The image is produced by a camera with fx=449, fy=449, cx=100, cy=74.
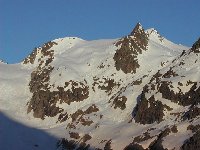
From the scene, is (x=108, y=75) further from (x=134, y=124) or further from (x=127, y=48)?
(x=134, y=124)

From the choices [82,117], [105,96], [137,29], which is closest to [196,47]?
[105,96]

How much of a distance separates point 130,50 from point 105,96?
1730cm

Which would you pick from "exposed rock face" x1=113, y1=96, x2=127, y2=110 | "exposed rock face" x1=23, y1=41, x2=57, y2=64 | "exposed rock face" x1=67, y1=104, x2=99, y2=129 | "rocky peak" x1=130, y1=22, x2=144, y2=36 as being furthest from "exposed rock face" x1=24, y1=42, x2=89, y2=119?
"rocky peak" x1=130, y1=22, x2=144, y2=36

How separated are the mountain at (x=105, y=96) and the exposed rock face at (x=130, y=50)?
0.87ft

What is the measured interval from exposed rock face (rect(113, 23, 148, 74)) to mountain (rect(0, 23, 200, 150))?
10.5 inches

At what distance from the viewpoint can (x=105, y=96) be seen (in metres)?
113

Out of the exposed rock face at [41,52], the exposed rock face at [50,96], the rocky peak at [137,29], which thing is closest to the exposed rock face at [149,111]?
the exposed rock face at [50,96]

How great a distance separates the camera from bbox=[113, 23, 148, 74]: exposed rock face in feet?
395

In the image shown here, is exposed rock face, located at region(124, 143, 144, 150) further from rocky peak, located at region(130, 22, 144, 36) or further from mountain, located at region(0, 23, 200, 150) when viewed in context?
rocky peak, located at region(130, 22, 144, 36)

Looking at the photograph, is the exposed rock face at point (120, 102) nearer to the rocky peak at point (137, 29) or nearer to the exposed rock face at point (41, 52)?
the rocky peak at point (137, 29)

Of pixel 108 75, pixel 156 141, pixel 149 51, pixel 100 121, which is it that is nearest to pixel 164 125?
pixel 156 141

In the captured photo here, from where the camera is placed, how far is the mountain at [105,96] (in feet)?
297

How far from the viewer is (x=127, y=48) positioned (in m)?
124

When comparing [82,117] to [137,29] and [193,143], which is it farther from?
[137,29]
